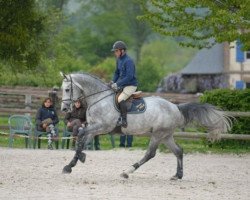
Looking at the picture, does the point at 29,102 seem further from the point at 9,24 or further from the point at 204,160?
the point at 204,160

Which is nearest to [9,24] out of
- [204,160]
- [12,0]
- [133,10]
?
[12,0]

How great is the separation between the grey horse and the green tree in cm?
468

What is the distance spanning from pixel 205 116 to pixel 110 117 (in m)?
2.16

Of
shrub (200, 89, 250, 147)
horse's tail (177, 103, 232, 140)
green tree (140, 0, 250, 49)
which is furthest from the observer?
shrub (200, 89, 250, 147)

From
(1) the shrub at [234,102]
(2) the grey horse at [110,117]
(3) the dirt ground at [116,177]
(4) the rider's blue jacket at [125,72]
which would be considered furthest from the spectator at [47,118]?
(4) the rider's blue jacket at [125,72]

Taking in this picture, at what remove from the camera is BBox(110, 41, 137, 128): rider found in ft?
51.5

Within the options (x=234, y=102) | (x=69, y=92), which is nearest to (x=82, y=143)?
(x=69, y=92)

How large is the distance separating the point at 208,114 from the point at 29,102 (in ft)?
43.3

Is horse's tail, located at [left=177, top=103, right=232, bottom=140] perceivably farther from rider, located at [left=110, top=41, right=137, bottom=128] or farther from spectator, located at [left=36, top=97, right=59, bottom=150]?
spectator, located at [left=36, top=97, right=59, bottom=150]

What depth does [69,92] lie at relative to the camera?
15617 mm

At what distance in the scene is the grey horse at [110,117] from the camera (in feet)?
51.1

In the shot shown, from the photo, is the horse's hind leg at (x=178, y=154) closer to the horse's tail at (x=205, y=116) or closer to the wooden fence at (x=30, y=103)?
the horse's tail at (x=205, y=116)

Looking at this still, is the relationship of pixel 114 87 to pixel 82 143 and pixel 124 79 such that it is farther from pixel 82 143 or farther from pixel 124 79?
pixel 82 143

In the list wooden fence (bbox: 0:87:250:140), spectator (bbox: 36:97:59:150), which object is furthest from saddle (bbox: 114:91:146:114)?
spectator (bbox: 36:97:59:150)
